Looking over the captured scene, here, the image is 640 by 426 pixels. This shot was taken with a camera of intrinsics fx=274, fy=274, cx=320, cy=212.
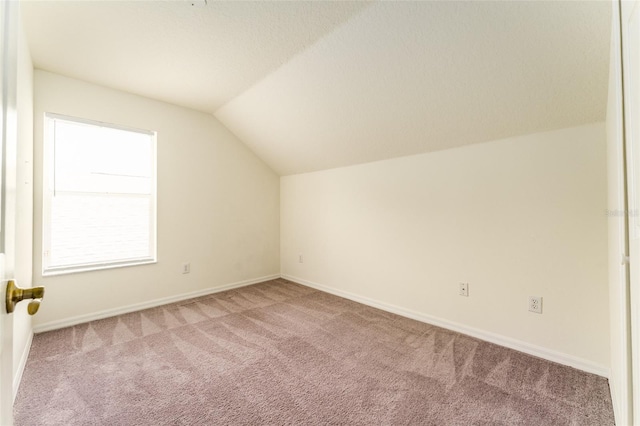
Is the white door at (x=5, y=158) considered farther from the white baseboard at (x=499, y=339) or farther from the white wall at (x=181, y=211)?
the white baseboard at (x=499, y=339)

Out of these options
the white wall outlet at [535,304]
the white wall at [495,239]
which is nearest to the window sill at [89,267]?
the white wall at [495,239]

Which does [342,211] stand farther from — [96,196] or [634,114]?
[634,114]

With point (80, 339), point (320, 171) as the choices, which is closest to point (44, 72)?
point (80, 339)

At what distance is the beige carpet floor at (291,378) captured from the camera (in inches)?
57.6

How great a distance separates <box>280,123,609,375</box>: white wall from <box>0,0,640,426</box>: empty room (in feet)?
0.05

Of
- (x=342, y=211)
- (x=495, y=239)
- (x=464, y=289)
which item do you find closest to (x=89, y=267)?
(x=342, y=211)

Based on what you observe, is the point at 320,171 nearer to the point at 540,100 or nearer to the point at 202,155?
the point at 202,155

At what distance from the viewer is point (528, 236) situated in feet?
6.86

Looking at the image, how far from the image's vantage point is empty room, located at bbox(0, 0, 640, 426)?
4.86ft

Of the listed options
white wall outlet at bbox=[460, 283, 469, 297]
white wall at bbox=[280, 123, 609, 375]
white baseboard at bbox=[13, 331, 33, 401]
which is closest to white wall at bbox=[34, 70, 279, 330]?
white baseboard at bbox=[13, 331, 33, 401]

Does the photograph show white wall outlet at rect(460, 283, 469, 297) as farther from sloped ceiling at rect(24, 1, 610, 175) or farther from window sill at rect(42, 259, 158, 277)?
window sill at rect(42, 259, 158, 277)

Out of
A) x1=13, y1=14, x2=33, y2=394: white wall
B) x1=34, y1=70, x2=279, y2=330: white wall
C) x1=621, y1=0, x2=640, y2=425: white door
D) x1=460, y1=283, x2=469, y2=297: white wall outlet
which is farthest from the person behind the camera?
x1=34, y1=70, x2=279, y2=330: white wall

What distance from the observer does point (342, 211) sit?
3479 millimetres

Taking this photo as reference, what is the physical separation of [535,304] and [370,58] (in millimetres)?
2208
